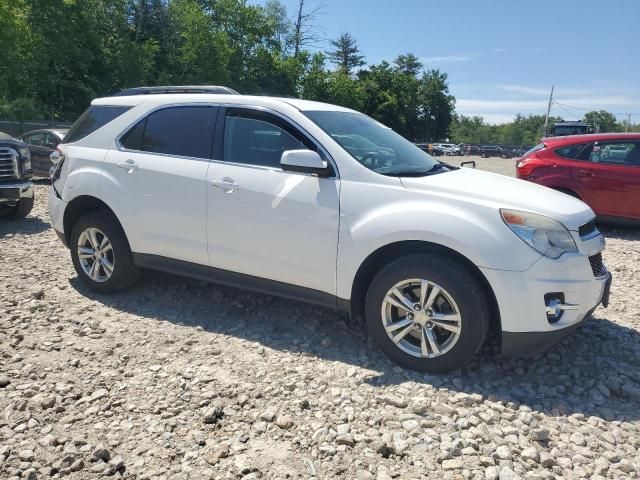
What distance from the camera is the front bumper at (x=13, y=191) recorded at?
24.3 ft

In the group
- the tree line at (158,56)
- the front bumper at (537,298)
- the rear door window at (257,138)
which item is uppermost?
the tree line at (158,56)

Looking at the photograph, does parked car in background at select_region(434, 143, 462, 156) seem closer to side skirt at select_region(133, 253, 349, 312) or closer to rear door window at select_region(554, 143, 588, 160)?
rear door window at select_region(554, 143, 588, 160)

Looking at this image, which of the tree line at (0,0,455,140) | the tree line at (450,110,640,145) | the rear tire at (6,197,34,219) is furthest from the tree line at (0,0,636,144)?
the tree line at (450,110,640,145)

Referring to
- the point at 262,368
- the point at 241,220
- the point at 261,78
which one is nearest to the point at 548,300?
the point at 262,368

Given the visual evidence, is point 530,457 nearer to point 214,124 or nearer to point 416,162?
point 416,162

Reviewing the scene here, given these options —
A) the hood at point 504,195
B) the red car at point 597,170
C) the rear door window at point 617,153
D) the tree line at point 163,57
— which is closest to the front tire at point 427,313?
the hood at point 504,195

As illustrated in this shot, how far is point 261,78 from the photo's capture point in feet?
170

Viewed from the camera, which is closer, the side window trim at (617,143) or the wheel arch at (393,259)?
the wheel arch at (393,259)

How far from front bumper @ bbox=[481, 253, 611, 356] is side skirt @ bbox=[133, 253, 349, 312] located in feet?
3.50

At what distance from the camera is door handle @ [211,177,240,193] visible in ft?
12.8

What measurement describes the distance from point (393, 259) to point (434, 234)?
0.39 meters

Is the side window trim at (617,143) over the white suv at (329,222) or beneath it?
over

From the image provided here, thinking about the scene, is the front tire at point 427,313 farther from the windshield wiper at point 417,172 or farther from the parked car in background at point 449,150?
the parked car in background at point 449,150

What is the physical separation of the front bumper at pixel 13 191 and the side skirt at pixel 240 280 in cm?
416
